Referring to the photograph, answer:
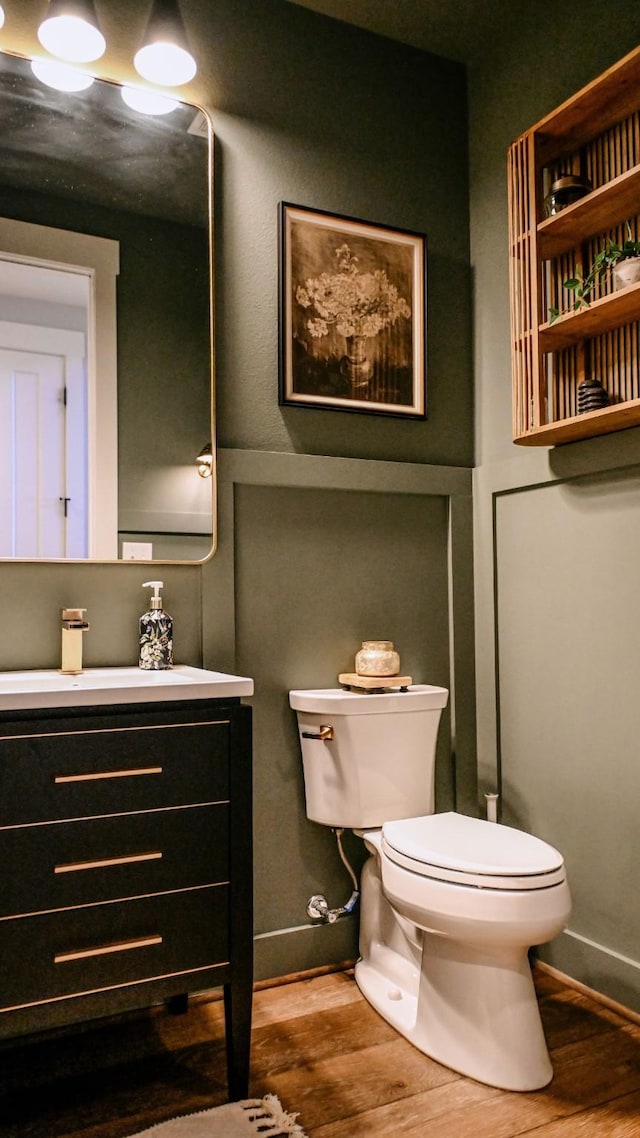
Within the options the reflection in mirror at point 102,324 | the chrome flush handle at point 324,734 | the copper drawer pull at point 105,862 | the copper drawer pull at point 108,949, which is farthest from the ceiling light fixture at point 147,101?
the copper drawer pull at point 108,949

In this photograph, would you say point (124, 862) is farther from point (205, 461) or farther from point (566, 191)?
point (566, 191)

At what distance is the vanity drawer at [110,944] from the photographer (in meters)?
Answer: 1.38

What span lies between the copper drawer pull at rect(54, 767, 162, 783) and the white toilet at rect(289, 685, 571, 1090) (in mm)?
571

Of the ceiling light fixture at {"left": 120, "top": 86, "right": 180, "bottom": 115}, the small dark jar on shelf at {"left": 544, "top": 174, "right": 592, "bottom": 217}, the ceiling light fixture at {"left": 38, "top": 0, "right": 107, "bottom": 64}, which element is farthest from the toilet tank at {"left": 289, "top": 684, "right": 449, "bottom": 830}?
the ceiling light fixture at {"left": 38, "top": 0, "right": 107, "bottom": 64}

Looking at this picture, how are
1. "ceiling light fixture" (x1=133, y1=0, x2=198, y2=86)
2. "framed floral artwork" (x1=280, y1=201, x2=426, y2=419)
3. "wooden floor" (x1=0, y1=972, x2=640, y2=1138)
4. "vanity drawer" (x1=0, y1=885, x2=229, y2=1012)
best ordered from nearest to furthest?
1. "vanity drawer" (x1=0, y1=885, x2=229, y2=1012)
2. "wooden floor" (x1=0, y1=972, x2=640, y2=1138)
3. "ceiling light fixture" (x1=133, y1=0, x2=198, y2=86)
4. "framed floral artwork" (x1=280, y1=201, x2=426, y2=419)

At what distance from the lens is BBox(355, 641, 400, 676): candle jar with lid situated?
212cm

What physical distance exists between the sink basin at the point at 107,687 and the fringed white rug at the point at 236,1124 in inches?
30.6

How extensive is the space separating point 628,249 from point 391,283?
778 mm

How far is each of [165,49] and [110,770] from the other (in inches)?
67.4

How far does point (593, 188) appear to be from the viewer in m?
2.01

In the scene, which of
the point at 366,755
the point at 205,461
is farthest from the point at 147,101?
the point at 366,755

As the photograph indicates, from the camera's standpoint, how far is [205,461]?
206 cm

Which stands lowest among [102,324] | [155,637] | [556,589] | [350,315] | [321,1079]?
[321,1079]

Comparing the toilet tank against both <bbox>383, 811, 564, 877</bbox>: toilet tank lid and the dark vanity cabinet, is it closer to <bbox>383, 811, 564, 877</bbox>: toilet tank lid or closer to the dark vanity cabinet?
<bbox>383, 811, 564, 877</bbox>: toilet tank lid
